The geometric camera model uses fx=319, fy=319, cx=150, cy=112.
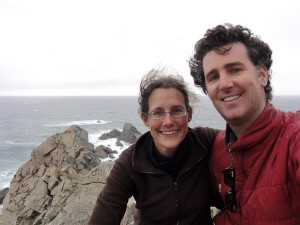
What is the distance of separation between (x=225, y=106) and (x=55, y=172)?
689 inches

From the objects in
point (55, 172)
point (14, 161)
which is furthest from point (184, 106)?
point (14, 161)

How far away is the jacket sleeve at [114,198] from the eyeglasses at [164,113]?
68cm

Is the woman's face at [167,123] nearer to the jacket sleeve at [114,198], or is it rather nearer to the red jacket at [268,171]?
the jacket sleeve at [114,198]

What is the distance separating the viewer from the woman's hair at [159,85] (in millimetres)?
4129

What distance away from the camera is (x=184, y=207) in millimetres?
3936

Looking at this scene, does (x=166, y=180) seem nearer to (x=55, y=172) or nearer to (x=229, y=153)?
(x=229, y=153)

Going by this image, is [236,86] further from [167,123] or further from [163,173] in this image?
[163,173]

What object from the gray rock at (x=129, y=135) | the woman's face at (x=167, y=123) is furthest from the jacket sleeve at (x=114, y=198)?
the gray rock at (x=129, y=135)

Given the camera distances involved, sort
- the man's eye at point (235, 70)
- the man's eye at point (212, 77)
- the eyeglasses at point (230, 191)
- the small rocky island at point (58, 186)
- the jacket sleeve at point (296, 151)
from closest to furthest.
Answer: the jacket sleeve at point (296, 151) < the eyeglasses at point (230, 191) < the man's eye at point (235, 70) < the man's eye at point (212, 77) < the small rocky island at point (58, 186)

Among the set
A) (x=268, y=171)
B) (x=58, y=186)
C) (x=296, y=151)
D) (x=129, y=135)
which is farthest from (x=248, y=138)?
(x=129, y=135)

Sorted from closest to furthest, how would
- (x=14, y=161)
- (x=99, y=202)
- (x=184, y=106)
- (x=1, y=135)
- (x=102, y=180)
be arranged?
(x=99, y=202) < (x=184, y=106) < (x=102, y=180) < (x=14, y=161) < (x=1, y=135)

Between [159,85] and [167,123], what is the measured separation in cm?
52

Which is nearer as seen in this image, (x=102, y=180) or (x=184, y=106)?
(x=184, y=106)

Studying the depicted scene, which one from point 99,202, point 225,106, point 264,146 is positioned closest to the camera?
point 264,146
